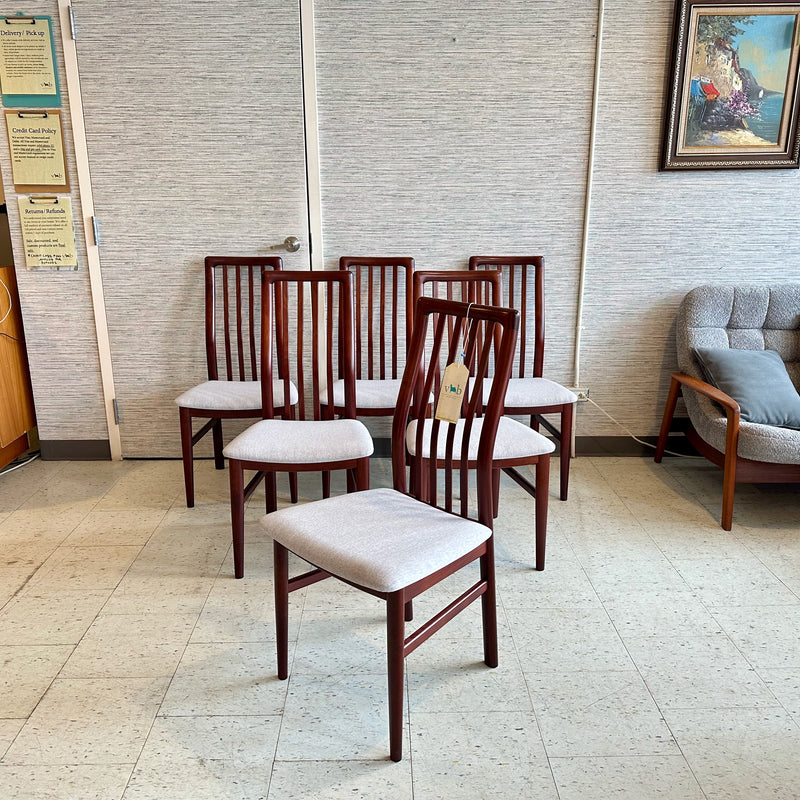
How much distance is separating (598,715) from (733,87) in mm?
2663

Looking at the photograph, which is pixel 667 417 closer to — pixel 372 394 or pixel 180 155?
pixel 372 394

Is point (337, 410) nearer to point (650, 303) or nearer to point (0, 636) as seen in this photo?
point (0, 636)

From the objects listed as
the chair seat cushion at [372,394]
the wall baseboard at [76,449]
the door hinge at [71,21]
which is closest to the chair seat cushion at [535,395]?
the chair seat cushion at [372,394]

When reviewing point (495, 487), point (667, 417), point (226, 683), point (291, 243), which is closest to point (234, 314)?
point (291, 243)

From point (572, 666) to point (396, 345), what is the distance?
1.65 m

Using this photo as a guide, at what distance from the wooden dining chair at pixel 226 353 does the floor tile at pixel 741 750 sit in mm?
1823

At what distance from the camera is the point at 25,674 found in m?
1.84

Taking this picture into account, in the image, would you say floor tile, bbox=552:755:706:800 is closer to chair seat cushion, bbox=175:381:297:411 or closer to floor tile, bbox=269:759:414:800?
floor tile, bbox=269:759:414:800

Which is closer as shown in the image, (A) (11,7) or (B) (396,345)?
(A) (11,7)

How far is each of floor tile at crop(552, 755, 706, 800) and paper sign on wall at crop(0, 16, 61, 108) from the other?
123 inches

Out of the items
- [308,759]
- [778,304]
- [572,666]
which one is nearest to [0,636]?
[308,759]

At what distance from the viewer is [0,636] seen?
79.0 inches

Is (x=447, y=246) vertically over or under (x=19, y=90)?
under

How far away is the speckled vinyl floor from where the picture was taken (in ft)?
4.95
